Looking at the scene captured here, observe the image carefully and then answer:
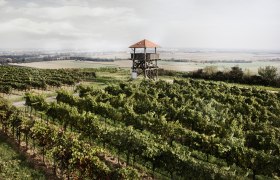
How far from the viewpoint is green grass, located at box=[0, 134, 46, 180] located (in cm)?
1719

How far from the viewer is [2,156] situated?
24.3 metres

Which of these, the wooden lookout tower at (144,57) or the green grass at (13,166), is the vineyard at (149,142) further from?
the wooden lookout tower at (144,57)

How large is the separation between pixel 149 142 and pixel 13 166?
8847mm

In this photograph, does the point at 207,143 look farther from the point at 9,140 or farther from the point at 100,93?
the point at 100,93

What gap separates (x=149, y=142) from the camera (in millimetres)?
21734

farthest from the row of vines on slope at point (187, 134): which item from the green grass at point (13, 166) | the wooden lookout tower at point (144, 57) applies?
the wooden lookout tower at point (144, 57)

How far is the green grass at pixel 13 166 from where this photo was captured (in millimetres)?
17188

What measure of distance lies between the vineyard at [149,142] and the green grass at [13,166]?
1373mm

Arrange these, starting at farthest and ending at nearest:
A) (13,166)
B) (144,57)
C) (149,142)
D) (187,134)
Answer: (144,57)
(187,134)
(149,142)
(13,166)

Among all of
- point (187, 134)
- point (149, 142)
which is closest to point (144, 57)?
point (187, 134)

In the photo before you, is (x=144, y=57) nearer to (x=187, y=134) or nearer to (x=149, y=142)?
(x=187, y=134)

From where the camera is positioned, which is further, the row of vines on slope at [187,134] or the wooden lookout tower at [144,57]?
the wooden lookout tower at [144,57]

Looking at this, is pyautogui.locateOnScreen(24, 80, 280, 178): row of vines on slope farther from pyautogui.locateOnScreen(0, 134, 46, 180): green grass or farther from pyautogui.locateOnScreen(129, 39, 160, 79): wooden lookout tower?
pyautogui.locateOnScreen(129, 39, 160, 79): wooden lookout tower

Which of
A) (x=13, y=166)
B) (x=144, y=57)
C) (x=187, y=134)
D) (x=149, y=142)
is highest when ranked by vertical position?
(x=144, y=57)
